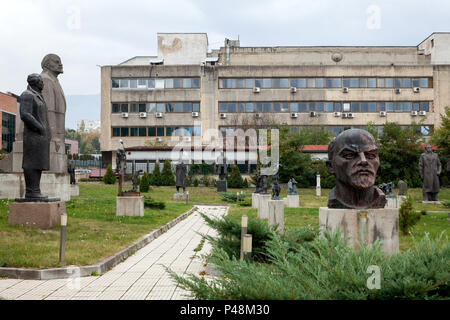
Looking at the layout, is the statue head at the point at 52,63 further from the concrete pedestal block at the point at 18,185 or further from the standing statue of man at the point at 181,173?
the standing statue of man at the point at 181,173

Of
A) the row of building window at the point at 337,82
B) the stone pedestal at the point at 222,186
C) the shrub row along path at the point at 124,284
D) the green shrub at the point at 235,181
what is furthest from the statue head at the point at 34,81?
the row of building window at the point at 337,82

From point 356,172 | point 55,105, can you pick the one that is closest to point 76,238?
point 356,172

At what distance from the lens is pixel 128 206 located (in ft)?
48.6

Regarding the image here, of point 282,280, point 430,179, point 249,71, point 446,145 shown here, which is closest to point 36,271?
point 282,280

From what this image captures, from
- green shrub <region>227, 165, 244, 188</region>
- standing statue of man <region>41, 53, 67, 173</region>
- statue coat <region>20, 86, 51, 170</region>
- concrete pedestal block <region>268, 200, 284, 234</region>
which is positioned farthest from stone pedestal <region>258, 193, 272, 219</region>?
green shrub <region>227, 165, 244, 188</region>

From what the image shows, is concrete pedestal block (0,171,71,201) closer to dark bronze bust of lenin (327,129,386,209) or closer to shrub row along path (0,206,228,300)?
shrub row along path (0,206,228,300)

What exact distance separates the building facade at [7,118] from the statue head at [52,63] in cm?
5375

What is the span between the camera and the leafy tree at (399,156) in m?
38.1

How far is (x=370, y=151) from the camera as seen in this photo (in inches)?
274

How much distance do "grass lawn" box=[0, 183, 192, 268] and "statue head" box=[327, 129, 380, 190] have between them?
4.57 m

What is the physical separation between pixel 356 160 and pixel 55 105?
14.4m

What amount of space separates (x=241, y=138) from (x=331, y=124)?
Result: 11652 mm

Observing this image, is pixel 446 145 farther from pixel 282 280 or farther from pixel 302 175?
pixel 282 280
